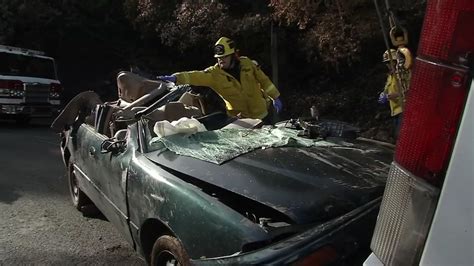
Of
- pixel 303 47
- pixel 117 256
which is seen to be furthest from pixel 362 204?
pixel 303 47

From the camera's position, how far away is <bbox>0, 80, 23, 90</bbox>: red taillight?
47.5ft

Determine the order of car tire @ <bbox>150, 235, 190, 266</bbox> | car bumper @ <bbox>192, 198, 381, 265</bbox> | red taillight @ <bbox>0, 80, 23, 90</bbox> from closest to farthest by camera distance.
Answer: car bumper @ <bbox>192, 198, 381, 265</bbox> → car tire @ <bbox>150, 235, 190, 266</bbox> → red taillight @ <bbox>0, 80, 23, 90</bbox>

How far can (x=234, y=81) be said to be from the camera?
650 cm

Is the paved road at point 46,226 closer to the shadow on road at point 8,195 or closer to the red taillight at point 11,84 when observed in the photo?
the shadow on road at point 8,195

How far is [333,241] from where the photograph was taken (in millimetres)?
2605

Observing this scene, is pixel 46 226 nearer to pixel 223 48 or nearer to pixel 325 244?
pixel 223 48

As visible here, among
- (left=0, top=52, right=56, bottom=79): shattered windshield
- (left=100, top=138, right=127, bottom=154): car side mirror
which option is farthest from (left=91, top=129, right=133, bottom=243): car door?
(left=0, top=52, right=56, bottom=79): shattered windshield

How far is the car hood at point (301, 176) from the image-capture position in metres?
2.92

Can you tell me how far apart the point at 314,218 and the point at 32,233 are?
3597 millimetres

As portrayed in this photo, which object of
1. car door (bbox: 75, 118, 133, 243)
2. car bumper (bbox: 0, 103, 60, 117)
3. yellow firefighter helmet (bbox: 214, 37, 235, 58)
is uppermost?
yellow firefighter helmet (bbox: 214, 37, 235, 58)

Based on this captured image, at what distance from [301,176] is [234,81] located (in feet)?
11.3

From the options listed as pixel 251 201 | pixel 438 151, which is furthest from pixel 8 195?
pixel 438 151

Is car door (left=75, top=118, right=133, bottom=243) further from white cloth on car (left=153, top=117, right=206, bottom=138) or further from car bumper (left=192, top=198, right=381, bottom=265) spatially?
car bumper (left=192, top=198, right=381, bottom=265)

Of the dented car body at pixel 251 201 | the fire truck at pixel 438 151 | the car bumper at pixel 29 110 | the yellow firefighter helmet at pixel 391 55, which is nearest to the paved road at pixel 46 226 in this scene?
the dented car body at pixel 251 201
